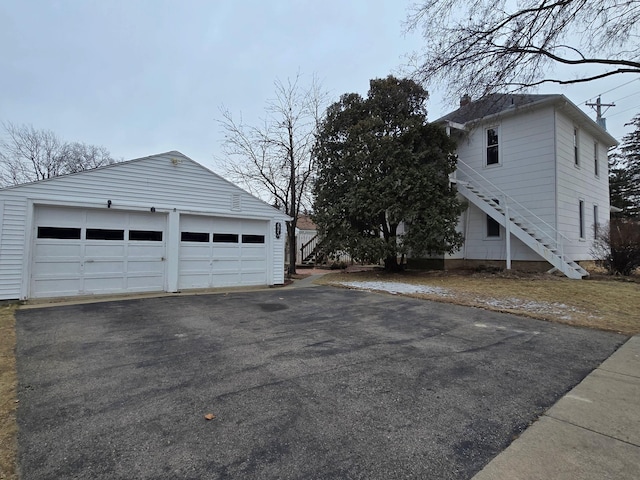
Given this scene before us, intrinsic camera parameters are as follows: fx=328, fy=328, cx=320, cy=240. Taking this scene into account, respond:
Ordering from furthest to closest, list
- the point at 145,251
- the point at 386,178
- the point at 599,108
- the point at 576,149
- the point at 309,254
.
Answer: the point at 309,254 → the point at 599,108 → the point at 576,149 → the point at 386,178 → the point at 145,251

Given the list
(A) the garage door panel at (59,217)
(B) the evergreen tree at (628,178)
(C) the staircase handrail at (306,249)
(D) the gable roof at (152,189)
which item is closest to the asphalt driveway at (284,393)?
(A) the garage door panel at (59,217)

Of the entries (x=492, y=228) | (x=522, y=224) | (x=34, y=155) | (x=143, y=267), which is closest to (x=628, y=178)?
A: (x=492, y=228)

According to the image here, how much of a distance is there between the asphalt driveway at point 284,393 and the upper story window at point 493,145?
9.83m

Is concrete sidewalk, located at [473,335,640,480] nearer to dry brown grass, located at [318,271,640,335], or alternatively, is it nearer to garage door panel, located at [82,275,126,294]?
dry brown grass, located at [318,271,640,335]

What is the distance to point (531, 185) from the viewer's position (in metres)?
12.8

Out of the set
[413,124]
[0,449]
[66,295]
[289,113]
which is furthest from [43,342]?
[289,113]

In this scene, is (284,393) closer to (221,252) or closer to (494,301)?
(494,301)

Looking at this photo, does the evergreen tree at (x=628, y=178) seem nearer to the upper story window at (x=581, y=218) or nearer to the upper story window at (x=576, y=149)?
the upper story window at (x=581, y=218)

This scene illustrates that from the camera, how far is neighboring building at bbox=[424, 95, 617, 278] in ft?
39.6

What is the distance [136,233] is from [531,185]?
554 inches

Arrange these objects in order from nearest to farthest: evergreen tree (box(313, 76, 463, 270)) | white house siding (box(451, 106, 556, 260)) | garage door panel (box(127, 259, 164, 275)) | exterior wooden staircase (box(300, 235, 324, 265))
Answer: garage door panel (box(127, 259, 164, 275))
evergreen tree (box(313, 76, 463, 270))
white house siding (box(451, 106, 556, 260))
exterior wooden staircase (box(300, 235, 324, 265))

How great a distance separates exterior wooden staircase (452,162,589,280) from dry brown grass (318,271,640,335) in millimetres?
Answer: 691

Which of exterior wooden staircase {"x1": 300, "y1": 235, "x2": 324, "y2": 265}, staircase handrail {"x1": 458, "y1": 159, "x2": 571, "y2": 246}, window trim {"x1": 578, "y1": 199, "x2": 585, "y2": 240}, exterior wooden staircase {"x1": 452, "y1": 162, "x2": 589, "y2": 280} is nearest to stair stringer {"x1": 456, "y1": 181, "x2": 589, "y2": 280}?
exterior wooden staircase {"x1": 452, "y1": 162, "x2": 589, "y2": 280}

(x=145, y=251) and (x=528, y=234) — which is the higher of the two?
(x=528, y=234)
